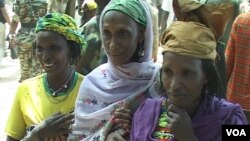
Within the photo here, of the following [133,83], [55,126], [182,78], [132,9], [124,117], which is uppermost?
[132,9]

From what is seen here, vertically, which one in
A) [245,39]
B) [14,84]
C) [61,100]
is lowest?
[14,84]

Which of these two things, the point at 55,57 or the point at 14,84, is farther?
the point at 14,84

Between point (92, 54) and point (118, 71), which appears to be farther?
point (92, 54)

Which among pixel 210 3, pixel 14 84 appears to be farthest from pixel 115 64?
pixel 14 84

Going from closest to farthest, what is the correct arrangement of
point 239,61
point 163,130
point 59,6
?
1. point 163,130
2. point 239,61
3. point 59,6

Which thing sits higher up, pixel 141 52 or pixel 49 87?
pixel 141 52

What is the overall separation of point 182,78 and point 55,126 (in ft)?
2.79

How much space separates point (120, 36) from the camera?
2.36m

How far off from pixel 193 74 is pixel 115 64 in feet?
1.85

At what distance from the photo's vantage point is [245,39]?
11.0 feet

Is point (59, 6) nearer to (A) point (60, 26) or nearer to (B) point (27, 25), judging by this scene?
(B) point (27, 25)

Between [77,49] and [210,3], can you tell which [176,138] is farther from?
[77,49]

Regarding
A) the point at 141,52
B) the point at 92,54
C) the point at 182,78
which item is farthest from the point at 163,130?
the point at 92,54

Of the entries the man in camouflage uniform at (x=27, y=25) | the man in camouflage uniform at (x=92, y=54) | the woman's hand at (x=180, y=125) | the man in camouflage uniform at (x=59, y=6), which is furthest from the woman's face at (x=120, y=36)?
the man in camouflage uniform at (x=27, y=25)
